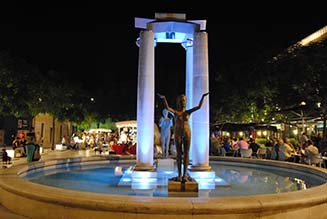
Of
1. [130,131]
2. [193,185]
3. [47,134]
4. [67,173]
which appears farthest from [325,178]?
[47,134]

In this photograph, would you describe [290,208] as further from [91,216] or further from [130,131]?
[130,131]

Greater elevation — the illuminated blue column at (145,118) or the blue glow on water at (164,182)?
the illuminated blue column at (145,118)

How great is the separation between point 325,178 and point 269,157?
9.55m

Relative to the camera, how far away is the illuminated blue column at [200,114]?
39.9 feet

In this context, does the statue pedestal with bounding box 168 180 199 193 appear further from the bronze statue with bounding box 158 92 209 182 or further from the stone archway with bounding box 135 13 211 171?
the stone archway with bounding box 135 13 211 171

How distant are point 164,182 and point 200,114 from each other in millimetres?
2813

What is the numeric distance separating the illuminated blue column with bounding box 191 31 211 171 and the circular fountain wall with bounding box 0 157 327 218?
5231 millimetres

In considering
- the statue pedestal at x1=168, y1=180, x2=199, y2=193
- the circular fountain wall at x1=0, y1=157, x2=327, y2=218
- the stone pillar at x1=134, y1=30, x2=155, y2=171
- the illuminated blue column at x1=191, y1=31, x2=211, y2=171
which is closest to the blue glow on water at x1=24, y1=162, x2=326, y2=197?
the statue pedestal at x1=168, y1=180, x2=199, y2=193

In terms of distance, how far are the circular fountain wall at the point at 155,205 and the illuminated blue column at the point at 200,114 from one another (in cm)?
523

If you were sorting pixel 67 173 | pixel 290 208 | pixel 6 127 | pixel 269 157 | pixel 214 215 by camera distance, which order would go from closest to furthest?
pixel 214 215 → pixel 290 208 → pixel 67 173 → pixel 269 157 → pixel 6 127

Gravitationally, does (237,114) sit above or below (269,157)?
above

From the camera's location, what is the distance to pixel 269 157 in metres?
20.0

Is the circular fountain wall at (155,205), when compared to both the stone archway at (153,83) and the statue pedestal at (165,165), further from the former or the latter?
the statue pedestal at (165,165)

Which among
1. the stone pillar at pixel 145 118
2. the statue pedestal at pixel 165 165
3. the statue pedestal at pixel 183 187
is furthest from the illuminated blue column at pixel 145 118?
the statue pedestal at pixel 183 187
